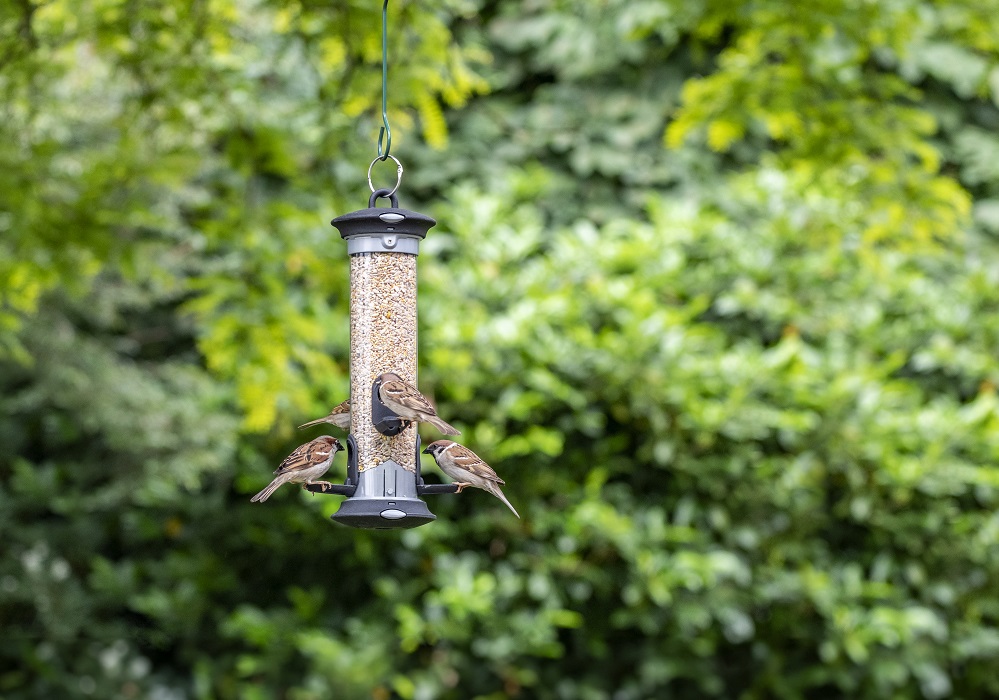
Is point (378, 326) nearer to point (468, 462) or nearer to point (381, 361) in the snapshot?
point (381, 361)

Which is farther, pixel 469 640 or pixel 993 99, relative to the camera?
pixel 993 99

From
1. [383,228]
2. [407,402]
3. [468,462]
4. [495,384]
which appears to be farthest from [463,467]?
[495,384]

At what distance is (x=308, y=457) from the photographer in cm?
229

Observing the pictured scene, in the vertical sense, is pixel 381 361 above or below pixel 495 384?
below

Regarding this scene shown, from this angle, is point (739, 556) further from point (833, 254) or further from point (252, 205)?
point (252, 205)

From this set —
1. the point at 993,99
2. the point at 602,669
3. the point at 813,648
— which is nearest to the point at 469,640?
the point at 602,669

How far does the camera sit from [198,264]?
16.5ft

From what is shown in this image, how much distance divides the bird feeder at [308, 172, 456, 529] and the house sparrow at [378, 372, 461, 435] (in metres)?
0.05

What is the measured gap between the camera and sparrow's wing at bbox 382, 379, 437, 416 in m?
2.30

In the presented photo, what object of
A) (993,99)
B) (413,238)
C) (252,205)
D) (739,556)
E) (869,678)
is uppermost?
(993,99)

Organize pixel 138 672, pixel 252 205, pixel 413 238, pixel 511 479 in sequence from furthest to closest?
1. pixel 138 672
2. pixel 511 479
3. pixel 252 205
4. pixel 413 238

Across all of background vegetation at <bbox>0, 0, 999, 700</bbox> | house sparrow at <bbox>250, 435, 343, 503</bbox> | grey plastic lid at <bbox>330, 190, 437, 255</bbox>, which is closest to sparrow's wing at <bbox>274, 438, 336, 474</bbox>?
house sparrow at <bbox>250, 435, 343, 503</bbox>

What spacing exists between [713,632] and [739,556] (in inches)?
12.4

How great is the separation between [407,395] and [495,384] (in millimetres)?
2165
